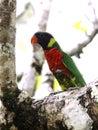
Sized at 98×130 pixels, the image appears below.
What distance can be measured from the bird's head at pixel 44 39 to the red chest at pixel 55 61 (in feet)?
0.28

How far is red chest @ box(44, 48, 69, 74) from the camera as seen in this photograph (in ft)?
11.8

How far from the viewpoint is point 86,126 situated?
5.41 feet

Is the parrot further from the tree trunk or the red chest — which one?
the tree trunk

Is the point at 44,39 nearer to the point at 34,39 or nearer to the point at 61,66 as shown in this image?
the point at 34,39

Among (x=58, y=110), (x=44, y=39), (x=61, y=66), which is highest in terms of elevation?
(x=44, y=39)

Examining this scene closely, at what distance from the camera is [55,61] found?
3.58 metres

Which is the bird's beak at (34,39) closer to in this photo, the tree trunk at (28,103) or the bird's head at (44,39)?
the bird's head at (44,39)

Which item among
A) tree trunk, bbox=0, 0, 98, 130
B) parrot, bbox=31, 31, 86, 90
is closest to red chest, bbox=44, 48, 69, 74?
parrot, bbox=31, 31, 86, 90

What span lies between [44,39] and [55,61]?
30 centimetres

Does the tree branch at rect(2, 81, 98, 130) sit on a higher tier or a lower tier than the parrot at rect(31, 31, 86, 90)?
lower

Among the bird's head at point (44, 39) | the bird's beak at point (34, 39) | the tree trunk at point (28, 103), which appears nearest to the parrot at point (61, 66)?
the bird's head at point (44, 39)

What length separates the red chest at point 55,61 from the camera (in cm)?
358

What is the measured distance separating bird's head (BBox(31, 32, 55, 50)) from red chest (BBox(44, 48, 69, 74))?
8 cm

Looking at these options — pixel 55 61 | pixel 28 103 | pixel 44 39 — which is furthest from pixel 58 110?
pixel 44 39
